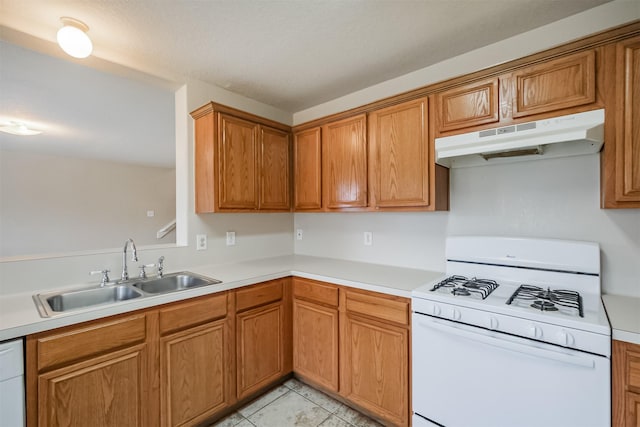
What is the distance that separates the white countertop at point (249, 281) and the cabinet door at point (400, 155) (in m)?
0.52

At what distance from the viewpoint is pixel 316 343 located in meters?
2.11

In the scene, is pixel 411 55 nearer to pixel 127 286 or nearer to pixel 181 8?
pixel 181 8

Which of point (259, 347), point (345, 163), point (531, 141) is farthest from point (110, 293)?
point (531, 141)

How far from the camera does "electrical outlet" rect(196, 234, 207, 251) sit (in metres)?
2.28

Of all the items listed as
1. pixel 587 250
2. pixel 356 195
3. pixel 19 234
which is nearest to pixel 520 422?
pixel 587 250

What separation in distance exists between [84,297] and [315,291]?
1440 millimetres

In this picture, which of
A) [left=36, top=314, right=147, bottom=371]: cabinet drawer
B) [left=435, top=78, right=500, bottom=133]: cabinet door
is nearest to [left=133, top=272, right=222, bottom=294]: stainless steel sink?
[left=36, top=314, right=147, bottom=371]: cabinet drawer

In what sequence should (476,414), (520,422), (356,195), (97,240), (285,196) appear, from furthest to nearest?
(97,240) < (285,196) < (356,195) < (476,414) < (520,422)

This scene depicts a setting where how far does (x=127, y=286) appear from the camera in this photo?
181cm

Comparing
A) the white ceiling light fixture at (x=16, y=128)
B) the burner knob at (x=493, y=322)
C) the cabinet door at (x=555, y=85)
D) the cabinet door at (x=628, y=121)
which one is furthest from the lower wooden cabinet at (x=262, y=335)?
the white ceiling light fixture at (x=16, y=128)

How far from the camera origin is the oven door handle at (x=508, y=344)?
1118 mm

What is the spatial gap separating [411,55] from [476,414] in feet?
7.16

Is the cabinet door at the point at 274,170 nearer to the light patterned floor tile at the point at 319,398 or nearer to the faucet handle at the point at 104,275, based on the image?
the faucet handle at the point at 104,275

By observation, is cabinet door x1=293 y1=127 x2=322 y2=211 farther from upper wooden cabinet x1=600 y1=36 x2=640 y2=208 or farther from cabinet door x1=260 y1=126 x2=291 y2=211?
upper wooden cabinet x1=600 y1=36 x2=640 y2=208
